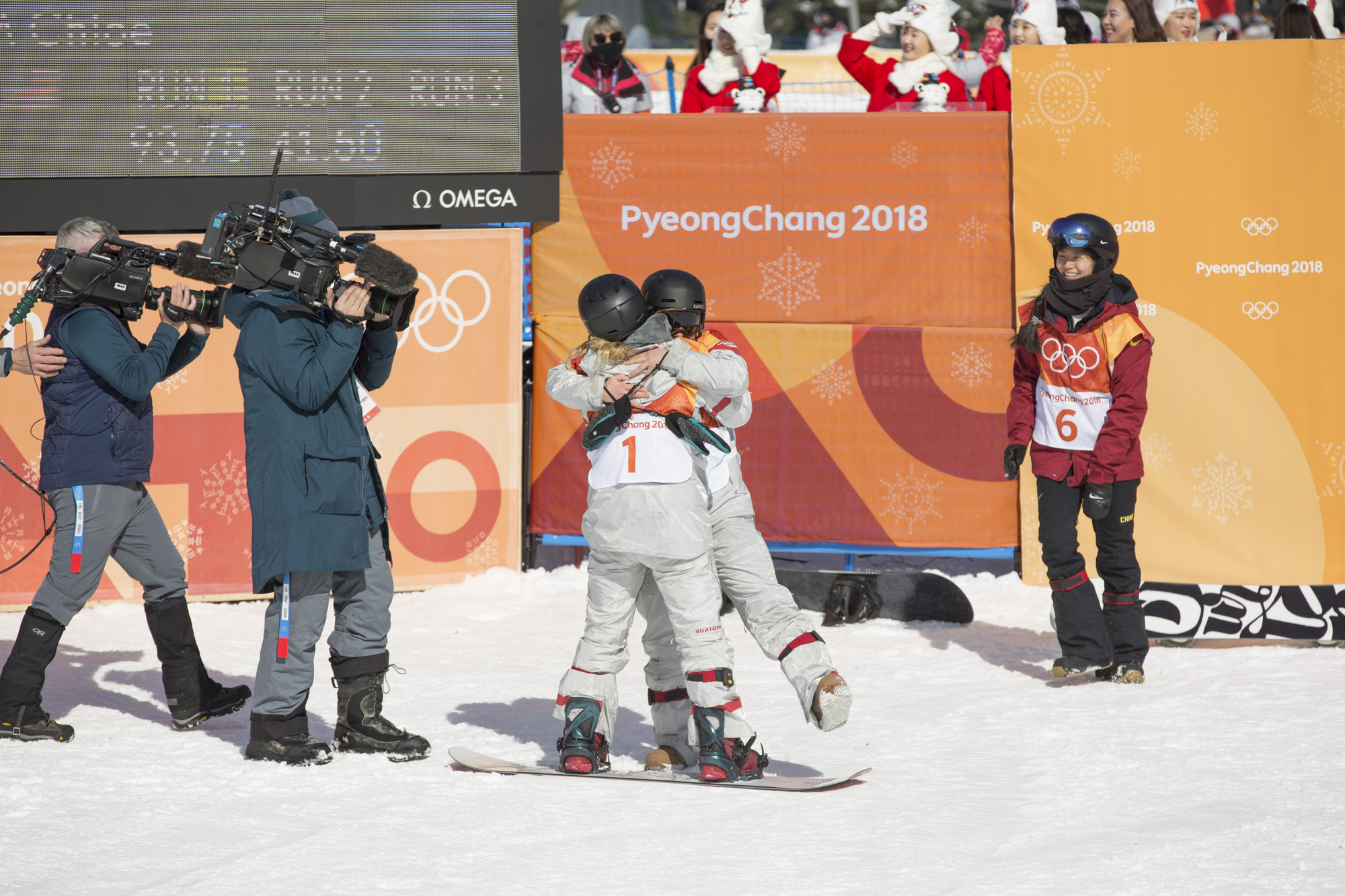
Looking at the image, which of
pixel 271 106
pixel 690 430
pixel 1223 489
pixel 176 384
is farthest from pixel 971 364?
pixel 176 384

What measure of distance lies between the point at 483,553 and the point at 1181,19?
546 cm

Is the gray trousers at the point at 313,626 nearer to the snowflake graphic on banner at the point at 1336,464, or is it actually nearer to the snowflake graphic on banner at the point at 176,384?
the snowflake graphic on banner at the point at 176,384

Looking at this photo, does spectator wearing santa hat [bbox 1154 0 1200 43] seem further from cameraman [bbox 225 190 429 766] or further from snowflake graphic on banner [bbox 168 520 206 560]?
snowflake graphic on banner [bbox 168 520 206 560]

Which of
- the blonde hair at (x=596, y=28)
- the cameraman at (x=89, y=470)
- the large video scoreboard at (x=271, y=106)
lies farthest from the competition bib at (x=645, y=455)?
the blonde hair at (x=596, y=28)

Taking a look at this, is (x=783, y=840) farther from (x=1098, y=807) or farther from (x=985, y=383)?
(x=985, y=383)

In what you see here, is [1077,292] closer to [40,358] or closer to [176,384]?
[40,358]

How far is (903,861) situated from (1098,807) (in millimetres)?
831

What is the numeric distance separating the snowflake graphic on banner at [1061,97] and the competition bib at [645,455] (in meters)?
4.16

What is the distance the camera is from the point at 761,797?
13.3ft

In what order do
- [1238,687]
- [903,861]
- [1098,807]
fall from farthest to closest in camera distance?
[1238,687], [1098,807], [903,861]

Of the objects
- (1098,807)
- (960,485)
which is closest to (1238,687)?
(1098,807)

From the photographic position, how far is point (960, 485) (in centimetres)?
750

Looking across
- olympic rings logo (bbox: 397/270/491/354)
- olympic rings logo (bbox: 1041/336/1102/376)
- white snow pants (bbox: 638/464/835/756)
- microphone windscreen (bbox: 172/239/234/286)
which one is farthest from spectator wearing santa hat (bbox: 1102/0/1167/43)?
microphone windscreen (bbox: 172/239/234/286)

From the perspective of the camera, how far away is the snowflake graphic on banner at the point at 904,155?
750 cm
